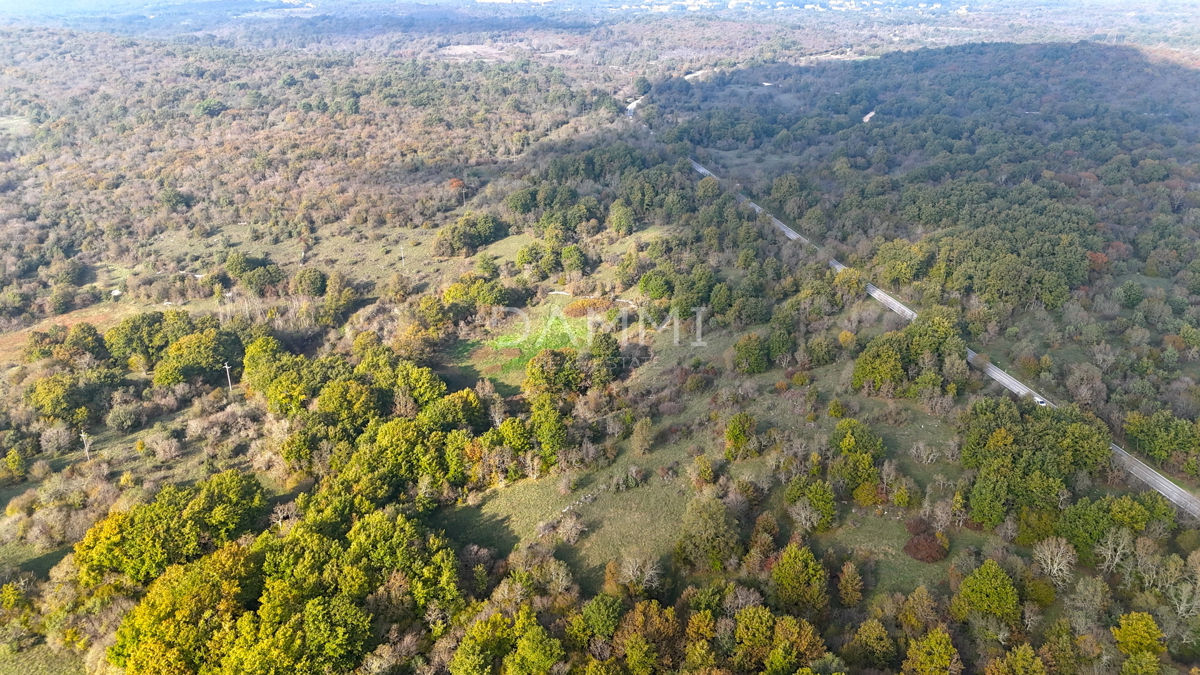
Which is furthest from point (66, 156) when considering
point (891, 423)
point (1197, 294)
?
point (1197, 294)

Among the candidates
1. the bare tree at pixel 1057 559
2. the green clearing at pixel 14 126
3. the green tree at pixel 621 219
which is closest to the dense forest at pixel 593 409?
the bare tree at pixel 1057 559

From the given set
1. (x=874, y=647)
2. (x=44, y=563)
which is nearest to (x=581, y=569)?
(x=874, y=647)

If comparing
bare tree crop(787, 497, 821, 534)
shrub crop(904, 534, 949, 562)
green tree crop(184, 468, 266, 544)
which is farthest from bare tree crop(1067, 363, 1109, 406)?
green tree crop(184, 468, 266, 544)

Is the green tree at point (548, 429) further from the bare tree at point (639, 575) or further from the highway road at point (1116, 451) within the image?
the highway road at point (1116, 451)

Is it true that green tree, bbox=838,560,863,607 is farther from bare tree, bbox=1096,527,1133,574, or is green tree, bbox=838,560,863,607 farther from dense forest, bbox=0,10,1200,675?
bare tree, bbox=1096,527,1133,574

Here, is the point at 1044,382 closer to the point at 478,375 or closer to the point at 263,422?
the point at 478,375
